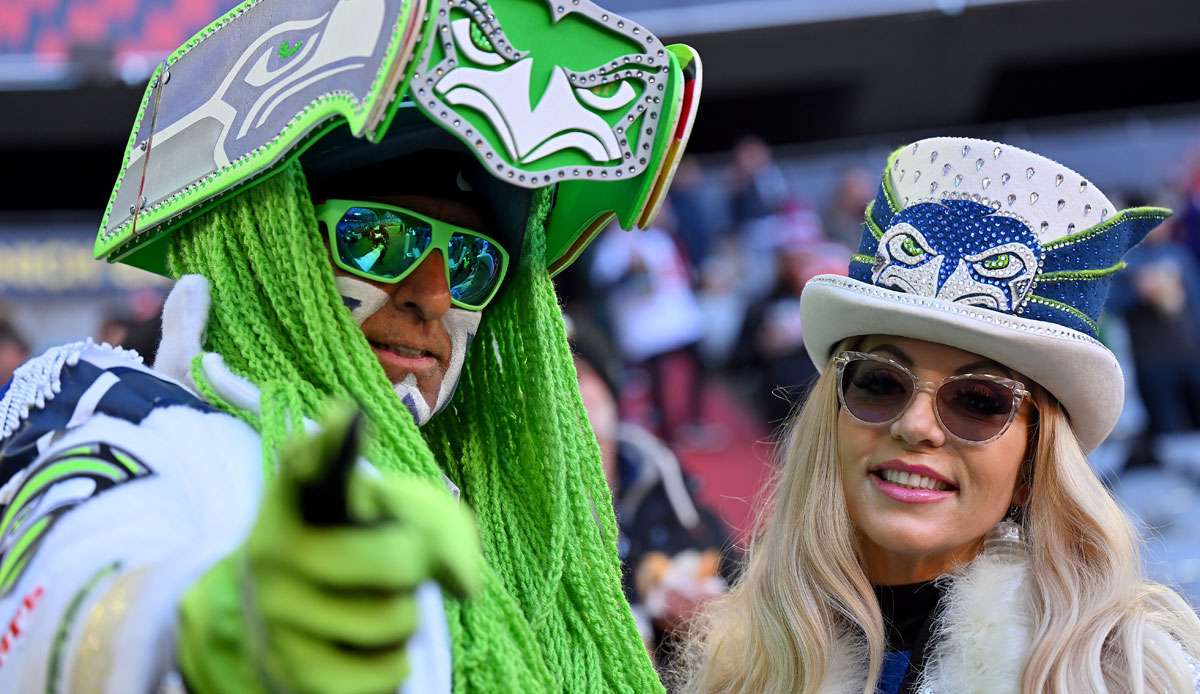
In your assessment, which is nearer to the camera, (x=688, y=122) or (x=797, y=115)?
(x=688, y=122)

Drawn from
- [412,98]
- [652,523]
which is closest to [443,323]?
[412,98]

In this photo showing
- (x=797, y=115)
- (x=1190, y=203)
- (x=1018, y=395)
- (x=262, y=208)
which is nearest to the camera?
(x=262, y=208)

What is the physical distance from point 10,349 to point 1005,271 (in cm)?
492

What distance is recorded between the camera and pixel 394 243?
1924 mm

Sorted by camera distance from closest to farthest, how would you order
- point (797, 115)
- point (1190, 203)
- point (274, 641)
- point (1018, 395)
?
1. point (274, 641)
2. point (1018, 395)
3. point (1190, 203)
4. point (797, 115)

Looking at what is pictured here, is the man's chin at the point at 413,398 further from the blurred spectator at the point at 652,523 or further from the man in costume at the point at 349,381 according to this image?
the blurred spectator at the point at 652,523

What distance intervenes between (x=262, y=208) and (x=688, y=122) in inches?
23.7

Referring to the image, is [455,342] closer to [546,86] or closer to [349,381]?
[349,381]

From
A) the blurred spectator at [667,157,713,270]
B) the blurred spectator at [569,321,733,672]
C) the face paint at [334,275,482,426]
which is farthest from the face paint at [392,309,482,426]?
the blurred spectator at [667,157,713,270]

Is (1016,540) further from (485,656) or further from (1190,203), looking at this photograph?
(1190,203)

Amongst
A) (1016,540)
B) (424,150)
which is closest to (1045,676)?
(1016,540)

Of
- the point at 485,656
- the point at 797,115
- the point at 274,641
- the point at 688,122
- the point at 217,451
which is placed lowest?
the point at 485,656

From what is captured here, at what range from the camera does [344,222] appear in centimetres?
190

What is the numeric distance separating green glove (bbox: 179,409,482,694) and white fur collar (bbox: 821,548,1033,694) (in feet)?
4.17
